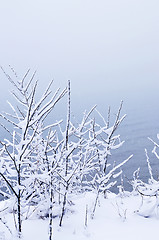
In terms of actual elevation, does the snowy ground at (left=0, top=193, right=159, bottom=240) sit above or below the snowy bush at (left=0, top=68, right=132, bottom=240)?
below

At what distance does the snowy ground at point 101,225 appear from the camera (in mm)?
3087

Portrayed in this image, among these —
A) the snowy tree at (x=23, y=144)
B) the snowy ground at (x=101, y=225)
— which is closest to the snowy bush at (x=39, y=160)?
the snowy tree at (x=23, y=144)

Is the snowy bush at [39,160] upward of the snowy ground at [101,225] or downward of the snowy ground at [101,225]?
upward

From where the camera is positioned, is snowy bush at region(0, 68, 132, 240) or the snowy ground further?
the snowy ground

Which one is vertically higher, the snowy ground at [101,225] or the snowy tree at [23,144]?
the snowy tree at [23,144]

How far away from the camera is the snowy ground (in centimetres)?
309

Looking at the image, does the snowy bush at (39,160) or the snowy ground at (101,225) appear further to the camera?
the snowy ground at (101,225)

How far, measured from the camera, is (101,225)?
3395 millimetres

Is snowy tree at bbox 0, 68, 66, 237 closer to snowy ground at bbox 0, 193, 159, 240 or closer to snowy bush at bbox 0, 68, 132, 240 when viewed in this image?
snowy bush at bbox 0, 68, 132, 240

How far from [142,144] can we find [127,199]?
26.9 meters

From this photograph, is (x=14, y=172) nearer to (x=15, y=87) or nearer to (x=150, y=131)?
(x=15, y=87)

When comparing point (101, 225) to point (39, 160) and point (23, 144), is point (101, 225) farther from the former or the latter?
point (23, 144)

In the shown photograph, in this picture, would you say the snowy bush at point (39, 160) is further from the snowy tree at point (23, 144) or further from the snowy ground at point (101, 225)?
the snowy ground at point (101, 225)

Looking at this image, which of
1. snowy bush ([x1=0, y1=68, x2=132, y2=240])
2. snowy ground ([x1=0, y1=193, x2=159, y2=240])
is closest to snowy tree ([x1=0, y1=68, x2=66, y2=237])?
snowy bush ([x1=0, y1=68, x2=132, y2=240])
